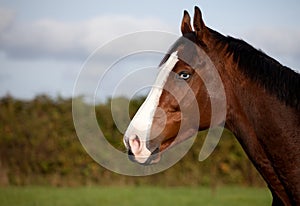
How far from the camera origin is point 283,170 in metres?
4.47

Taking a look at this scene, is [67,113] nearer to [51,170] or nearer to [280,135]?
[51,170]

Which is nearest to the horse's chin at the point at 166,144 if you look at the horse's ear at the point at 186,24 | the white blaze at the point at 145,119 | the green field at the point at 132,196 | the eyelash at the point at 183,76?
the white blaze at the point at 145,119

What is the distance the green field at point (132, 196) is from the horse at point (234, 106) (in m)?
14.0

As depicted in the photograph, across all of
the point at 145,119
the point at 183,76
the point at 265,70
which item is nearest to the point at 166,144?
the point at 145,119

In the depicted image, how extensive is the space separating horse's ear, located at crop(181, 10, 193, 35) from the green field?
13.9 metres

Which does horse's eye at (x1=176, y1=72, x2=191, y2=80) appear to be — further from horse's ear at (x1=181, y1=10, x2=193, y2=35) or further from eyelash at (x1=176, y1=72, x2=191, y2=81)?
horse's ear at (x1=181, y1=10, x2=193, y2=35)

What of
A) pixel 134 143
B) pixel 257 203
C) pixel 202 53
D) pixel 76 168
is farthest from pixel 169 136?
pixel 76 168

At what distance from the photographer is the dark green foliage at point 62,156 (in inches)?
939

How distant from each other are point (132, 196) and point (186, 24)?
15.9 m

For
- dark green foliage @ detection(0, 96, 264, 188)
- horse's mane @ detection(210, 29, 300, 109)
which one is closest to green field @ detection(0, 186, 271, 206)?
dark green foliage @ detection(0, 96, 264, 188)

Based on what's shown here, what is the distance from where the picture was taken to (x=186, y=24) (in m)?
4.90

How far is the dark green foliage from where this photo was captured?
2384 cm

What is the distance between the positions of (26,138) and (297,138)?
67.5 feet

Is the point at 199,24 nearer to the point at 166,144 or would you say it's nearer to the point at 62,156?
the point at 166,144
